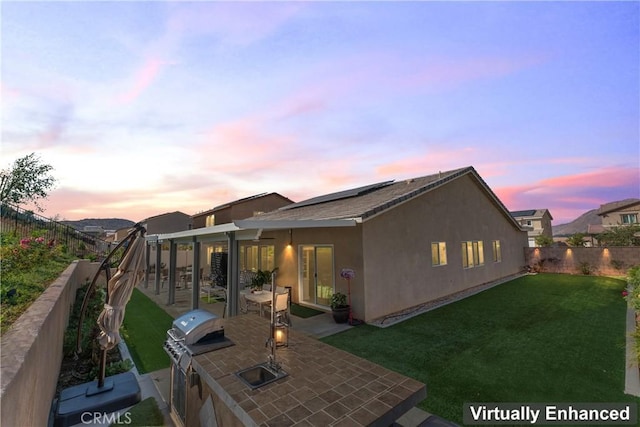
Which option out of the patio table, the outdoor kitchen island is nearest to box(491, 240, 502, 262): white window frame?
Answer: the patio table

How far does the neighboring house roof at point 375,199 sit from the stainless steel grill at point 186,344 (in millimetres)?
4901

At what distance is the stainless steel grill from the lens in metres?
3.66

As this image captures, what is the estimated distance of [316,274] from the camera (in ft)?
32.7

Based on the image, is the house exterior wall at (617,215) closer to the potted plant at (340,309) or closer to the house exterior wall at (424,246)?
the house exterior wall at (424,246)

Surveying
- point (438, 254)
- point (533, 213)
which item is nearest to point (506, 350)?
point (438, 254)

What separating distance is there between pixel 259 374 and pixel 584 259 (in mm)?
21852

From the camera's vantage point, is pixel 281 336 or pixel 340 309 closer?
pixel 281 336

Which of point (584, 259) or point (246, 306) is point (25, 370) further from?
point (584, 259)

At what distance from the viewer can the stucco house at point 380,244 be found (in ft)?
26.8

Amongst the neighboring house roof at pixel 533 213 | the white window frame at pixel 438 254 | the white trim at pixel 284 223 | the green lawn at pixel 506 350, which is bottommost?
the green lawn at pixel 506 350

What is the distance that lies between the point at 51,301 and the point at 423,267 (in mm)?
10091

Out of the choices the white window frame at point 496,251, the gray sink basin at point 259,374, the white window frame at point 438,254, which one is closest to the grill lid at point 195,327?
the gray sink basin at point 259,374

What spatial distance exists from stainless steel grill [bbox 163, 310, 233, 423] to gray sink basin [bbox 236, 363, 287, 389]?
33.3 inches

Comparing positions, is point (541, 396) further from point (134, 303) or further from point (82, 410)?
point (134, 303)
